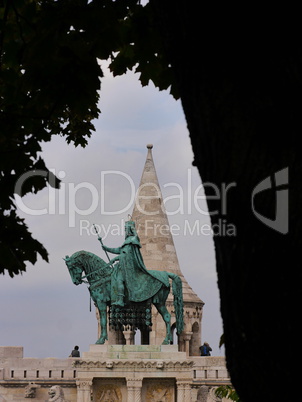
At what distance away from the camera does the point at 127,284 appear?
20.2 meters

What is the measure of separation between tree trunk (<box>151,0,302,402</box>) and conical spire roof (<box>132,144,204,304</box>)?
24.9 metres

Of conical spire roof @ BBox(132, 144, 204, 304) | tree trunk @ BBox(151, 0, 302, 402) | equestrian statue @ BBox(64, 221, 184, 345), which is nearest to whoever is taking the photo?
tree trunk @ BBox(151, 0, 302, 402)

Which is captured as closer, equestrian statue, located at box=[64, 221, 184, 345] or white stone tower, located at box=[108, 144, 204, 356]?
equestrian statue, located at box=[64, 221, 184, 345]

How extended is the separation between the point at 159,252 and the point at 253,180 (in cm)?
2551

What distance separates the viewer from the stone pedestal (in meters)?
20.1

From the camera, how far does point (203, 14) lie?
7.70 feet

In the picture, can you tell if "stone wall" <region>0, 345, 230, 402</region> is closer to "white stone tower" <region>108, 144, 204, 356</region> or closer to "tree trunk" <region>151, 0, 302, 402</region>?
"white stone tower" <region>108, 144, 204, 356</region>

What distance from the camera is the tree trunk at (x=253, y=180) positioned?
2.18 metres

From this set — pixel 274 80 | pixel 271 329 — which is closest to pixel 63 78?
pixel 274 80

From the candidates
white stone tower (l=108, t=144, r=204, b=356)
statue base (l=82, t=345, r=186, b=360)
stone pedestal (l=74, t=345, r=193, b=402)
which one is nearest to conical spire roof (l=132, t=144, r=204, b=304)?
white stone tower (l=108, t=144, r=204, b=356)

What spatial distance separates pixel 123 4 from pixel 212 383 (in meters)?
19.9

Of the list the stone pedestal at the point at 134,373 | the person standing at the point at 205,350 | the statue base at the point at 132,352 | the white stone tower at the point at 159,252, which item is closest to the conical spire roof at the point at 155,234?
the white stone tower at the point at 159,252

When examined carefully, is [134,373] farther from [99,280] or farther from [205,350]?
[205,350]

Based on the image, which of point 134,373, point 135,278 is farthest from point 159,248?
point 134,373
